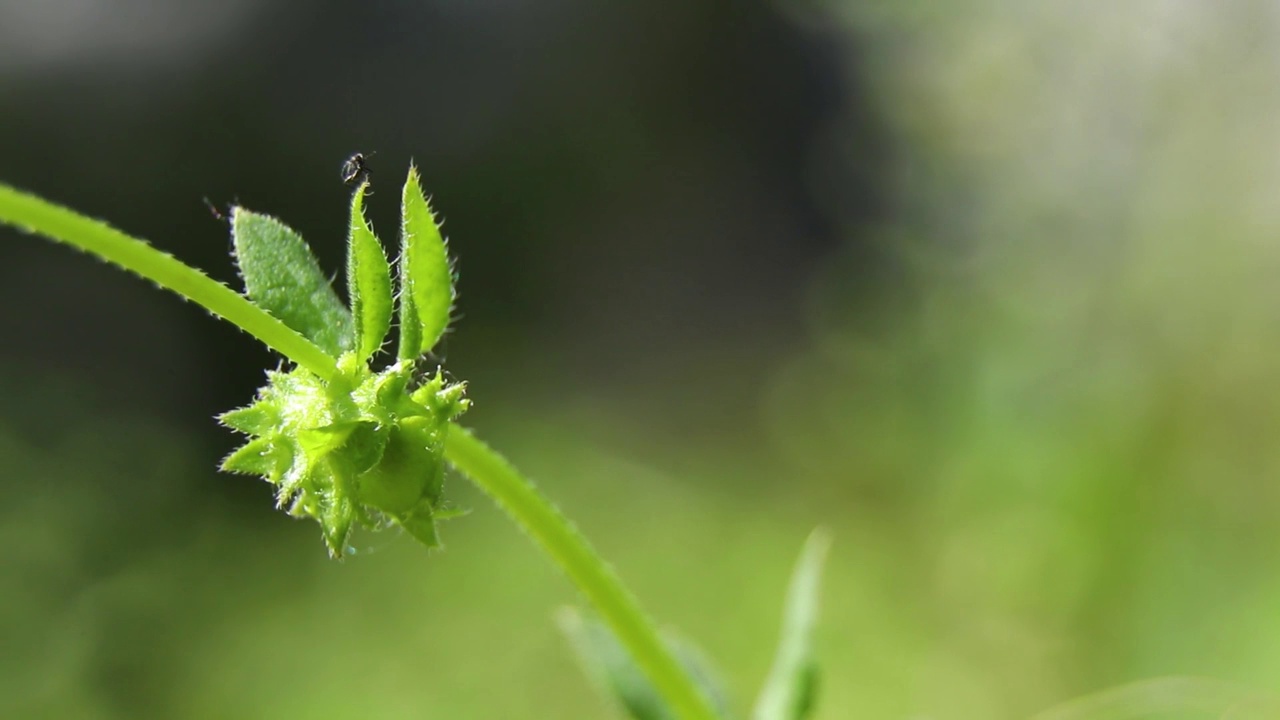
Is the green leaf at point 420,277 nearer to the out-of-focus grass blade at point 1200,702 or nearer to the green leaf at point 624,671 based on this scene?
the green leaf at point 624,671

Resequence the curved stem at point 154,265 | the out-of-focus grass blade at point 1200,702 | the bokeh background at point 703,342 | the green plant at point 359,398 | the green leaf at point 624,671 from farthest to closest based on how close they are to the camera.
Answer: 1. the bokeh background at point 703,342
2. the out-of-focus grass blade at point 1200,702
3. the green leaf at point 624,671
4. the green plant at point 359,398
5. the curved stem at point 154,265

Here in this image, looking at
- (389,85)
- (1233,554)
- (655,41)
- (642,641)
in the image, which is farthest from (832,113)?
(642,641)

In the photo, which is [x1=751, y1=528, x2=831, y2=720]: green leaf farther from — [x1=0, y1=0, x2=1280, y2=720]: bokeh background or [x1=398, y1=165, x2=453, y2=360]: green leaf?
[x1=0, y1=0, x2=1280, y2=720]: bokeh background

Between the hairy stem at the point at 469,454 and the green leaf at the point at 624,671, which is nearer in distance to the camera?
the hairy stem at the point at 469,454

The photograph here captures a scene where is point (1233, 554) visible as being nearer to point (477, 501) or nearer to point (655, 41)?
point (477, 501)

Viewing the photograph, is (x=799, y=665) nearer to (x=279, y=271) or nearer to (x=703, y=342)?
(x=279, y=271)

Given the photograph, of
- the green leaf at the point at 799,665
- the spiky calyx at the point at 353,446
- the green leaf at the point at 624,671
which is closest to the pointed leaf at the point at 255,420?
the spiky calyx at the point at 353,446

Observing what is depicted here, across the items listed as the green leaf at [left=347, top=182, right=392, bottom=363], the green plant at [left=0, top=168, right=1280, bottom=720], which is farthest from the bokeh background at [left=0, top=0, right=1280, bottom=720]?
the green leaf at [left=347, top=182, right=392, bottom=363]

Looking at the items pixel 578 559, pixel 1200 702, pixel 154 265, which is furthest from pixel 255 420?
pixel 1200 702
